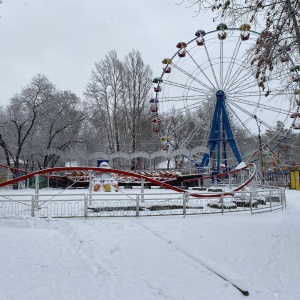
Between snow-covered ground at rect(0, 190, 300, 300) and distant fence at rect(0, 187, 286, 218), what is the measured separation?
78 cm

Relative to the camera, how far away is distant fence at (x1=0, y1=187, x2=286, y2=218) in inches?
424

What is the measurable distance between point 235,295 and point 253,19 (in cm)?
695

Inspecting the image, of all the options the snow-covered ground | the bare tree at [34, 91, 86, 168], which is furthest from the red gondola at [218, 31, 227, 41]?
the snow-covered ground

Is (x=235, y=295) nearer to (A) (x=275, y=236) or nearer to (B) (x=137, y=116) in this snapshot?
(A) (x=275, y=236)

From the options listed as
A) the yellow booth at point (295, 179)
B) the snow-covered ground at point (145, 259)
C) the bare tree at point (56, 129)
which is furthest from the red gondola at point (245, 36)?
the bare tree at point (56, 129)

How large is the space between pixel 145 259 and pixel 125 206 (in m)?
5.48

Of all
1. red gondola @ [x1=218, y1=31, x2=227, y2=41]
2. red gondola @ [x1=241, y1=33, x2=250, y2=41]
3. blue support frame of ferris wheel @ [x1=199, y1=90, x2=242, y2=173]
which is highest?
red gondola @ [x1=218, y1=31, x2=227, y2=41]

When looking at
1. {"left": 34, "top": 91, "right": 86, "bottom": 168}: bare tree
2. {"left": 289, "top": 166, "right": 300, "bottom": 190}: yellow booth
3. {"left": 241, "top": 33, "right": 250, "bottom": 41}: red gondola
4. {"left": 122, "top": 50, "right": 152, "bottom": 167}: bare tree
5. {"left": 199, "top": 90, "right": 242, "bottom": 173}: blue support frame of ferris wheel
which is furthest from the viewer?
{"left": 122, "top": 50, "right": 152, "bottom": 167}: bare tree

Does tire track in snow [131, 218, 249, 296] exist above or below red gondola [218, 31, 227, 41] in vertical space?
below

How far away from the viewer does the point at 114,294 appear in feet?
15.2

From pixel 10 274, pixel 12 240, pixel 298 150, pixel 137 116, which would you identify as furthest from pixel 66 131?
pixel 298 150

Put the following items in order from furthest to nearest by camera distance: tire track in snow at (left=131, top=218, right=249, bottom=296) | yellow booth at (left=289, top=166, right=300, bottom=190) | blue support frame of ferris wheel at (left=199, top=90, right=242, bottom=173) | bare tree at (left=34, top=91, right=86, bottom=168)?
bare tree at (left=34, top=91, right=86, bottom=168)
yellow booth at (left=289, top=166, right=300, bottom=190)
blue support frame of ferris wheel at (left=199, top=90, right=242, bottom=173)
tire track in snow at (left=131, top=218, right=249, bottom=296)

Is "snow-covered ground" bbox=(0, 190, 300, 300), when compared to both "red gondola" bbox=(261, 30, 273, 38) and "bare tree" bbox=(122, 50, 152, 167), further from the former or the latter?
"bare tree" bbox=(122, 50, 152, 167)

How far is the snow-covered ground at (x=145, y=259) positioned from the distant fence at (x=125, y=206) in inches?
30.6
